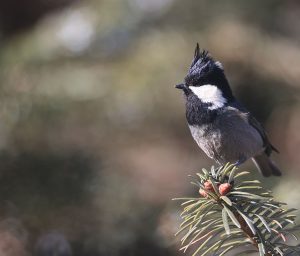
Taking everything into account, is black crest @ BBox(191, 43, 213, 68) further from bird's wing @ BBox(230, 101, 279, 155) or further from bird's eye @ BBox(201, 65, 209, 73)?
bird's wing @ BBox(230, 101, 279, 155)

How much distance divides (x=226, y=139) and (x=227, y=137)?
1cm

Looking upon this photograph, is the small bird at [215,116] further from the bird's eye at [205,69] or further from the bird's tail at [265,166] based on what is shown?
the bird's tail at [265,166]

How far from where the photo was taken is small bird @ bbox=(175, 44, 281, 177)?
2.85 metres

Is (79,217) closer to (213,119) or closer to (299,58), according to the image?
(213,119)

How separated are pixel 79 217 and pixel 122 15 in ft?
4.96

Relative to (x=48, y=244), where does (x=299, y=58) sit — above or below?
above

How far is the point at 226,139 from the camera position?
295cm

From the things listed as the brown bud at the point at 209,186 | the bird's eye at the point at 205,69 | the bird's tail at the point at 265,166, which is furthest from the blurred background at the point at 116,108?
the brown bud at the point at 209,186

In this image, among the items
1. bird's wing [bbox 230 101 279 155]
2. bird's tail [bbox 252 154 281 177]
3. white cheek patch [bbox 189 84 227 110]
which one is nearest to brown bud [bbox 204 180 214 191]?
white cheek patch [bbox 189 84 227 110]

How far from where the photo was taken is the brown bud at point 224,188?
173cm

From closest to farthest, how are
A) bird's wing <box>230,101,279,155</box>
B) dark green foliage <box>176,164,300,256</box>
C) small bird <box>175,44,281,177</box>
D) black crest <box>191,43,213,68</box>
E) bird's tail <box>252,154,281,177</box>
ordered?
dark green foliage <box>176,164,300,256</box> → black crest <box>191,43,213,68</box> → small bird <box>175,44,281,177</box> → bird's wing <box>230,101,279,155</box> → bird's tail <box>252,154,281,177</box>

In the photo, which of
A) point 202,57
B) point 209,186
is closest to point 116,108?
point 202,57

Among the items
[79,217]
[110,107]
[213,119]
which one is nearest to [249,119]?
[213,119]

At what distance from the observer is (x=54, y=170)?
2848 millimetres
